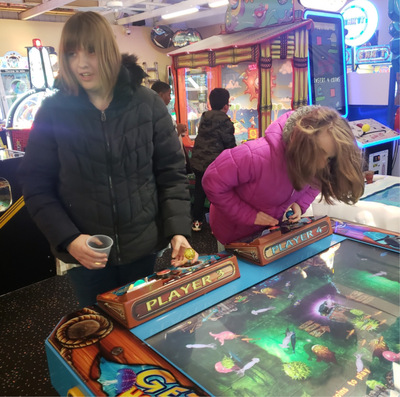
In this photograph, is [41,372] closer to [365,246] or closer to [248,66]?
[365,246]

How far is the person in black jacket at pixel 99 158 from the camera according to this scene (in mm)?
1097

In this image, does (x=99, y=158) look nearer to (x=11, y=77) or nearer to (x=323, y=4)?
(x=323, y=4)

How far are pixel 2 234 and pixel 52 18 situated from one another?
814 cm

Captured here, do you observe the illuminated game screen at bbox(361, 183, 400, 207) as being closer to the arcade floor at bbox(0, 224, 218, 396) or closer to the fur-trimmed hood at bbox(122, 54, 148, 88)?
the fur-trimmed hood at bbox(122, 54, 148, 88)

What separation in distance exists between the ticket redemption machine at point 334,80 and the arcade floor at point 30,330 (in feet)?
6.77

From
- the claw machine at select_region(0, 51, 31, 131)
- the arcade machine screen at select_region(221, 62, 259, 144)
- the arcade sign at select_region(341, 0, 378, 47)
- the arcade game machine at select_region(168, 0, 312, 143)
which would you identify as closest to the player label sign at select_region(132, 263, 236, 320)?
the arcade game machine at select_region(168, 0, 312, 143)

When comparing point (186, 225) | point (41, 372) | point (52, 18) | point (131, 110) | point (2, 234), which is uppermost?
point (52, 18)

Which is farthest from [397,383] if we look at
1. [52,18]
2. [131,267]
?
[52,18]

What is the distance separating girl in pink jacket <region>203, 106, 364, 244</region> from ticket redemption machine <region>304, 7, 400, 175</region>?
2.14 metres

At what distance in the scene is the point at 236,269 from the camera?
3.91ft

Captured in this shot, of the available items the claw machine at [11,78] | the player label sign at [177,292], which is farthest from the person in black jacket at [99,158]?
the claw machine at [11,78]

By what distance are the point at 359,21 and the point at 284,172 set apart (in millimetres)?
3554

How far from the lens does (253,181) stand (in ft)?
4.66

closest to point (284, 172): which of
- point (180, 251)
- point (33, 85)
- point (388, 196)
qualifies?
point (180, 251)
